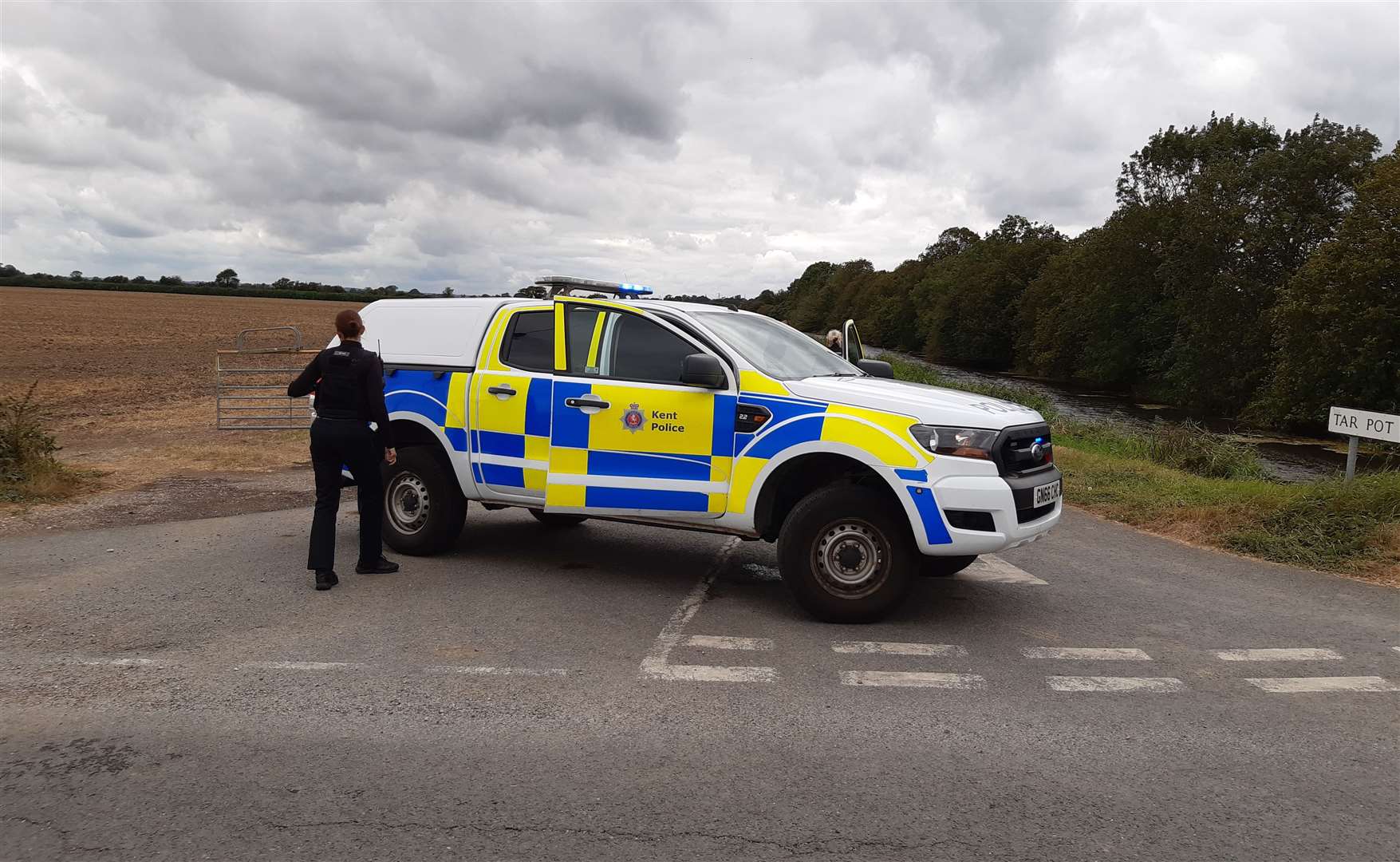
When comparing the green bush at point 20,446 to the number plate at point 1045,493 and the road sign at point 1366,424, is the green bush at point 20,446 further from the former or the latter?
the road sign at point 1366,424

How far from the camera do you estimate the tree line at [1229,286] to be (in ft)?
89.1

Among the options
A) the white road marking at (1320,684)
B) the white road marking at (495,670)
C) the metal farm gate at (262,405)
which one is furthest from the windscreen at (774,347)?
the metal farm gate at (262,405)

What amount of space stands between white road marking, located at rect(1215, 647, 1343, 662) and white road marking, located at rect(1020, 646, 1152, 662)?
0.45m

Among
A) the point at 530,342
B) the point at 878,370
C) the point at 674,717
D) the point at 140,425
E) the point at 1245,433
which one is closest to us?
the point at 674,717

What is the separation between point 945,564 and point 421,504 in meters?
3.84

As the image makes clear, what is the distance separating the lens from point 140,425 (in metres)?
16.3

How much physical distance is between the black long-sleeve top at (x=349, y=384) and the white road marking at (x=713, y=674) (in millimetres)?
2765

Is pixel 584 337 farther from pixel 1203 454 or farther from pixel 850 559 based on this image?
pixel 1203 454

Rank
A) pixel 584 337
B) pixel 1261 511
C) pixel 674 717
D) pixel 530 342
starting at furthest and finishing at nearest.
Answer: pixel 1261 511 < pixel 530 342 < pixel 584 337 < pixel 674 717

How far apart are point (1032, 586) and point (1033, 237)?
7172 cm

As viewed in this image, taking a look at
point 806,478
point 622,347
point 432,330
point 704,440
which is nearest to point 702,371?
point 704,440

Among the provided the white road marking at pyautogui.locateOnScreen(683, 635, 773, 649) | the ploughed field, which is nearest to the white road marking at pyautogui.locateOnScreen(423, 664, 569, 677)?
the white road marking at pyautogui.locateOnScreen(683, 635, 773, 649)

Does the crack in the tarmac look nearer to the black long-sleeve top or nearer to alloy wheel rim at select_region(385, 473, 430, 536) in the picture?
the black long-sleeve top

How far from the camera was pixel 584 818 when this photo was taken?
336cm
